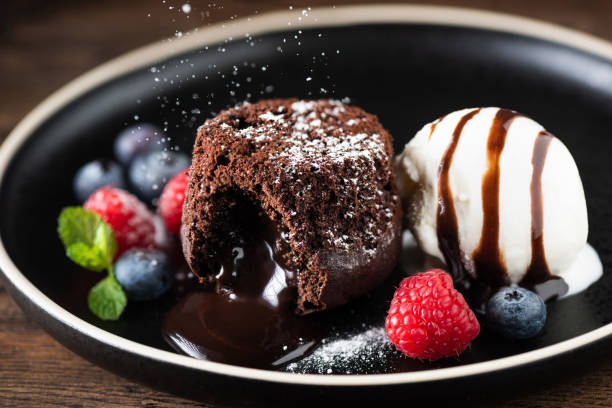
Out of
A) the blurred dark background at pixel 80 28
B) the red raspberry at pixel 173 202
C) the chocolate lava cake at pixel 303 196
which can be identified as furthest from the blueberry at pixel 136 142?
the blurred dark background at pixel 80 28

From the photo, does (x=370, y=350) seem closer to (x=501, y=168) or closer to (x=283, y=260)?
(x=283, y=260)

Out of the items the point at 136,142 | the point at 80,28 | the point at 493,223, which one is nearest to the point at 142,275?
the point at 136,142

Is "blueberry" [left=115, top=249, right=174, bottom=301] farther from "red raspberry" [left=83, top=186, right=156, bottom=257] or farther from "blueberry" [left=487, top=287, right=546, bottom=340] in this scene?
"blueberry" [left=487, top=287, right=546, bottom=340]

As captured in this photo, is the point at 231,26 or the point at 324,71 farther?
the point at 231,26

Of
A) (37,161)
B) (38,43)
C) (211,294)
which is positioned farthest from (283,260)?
(38,43)

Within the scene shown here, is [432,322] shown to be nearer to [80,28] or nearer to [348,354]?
[348,354]

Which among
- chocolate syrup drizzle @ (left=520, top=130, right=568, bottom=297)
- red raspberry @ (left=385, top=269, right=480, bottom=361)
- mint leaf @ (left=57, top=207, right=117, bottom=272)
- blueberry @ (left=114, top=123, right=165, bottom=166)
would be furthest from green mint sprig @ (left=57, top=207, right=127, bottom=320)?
chocolate syrup drizzle @ (left=520, top=130, right=568, bottom=297)
